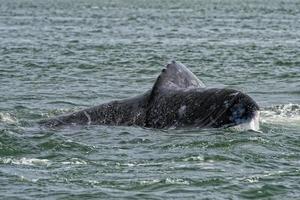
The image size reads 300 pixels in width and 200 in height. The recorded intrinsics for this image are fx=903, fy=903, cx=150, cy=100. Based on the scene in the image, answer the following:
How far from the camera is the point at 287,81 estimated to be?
24.4 metres

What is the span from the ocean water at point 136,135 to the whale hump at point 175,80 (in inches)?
30.5

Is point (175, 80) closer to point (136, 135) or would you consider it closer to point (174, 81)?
point (174, 81)

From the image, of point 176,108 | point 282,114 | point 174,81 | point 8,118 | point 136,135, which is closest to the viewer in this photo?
point 176,108

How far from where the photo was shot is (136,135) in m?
14.3

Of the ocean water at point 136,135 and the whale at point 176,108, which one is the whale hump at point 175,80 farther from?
the ocean water at point 136,135

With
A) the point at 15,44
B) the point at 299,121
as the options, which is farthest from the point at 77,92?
the point at 15,44

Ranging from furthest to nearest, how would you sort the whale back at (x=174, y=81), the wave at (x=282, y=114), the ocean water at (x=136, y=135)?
1. the wave at (x=282, y=114)
2. the whale back at (x=174, y=81)
3. the ocean water at (x=136, y=135)

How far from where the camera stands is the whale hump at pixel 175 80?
1464cm

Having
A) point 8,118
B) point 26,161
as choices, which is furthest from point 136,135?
point 8,118

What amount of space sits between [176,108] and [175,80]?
3.12 feet

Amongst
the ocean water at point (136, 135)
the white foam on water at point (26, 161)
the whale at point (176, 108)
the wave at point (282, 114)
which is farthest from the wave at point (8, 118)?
the wave at point (282, 114)

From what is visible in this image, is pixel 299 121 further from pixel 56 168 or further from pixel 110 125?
pixel 56 168

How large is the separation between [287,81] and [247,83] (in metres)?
1.16

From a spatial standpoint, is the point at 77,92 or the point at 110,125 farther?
the point at 77,92
